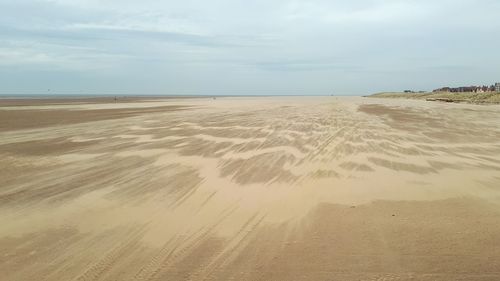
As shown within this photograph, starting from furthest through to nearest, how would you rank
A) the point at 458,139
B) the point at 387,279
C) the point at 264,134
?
the point at 264,134, the point at 458,139, the point at 387,279

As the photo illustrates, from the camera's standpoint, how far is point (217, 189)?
7266 mm

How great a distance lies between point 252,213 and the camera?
589 cm

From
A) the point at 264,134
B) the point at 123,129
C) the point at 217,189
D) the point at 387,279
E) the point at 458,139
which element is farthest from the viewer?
the point at 123,129

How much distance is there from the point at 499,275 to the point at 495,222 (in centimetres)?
175

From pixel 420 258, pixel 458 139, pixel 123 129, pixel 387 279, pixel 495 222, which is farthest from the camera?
pixel 123 129

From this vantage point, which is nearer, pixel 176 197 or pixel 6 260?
pixel 6 260

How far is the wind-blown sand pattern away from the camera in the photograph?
4.17m

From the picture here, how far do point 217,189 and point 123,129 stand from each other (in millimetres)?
11093

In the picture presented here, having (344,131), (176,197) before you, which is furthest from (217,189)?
(344,131)

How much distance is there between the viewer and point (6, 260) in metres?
4.34

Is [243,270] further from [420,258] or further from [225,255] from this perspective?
[420,258]

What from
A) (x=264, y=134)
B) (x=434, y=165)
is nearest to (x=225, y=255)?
(x=434, y=165)

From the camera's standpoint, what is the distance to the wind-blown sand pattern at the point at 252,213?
4.17 m

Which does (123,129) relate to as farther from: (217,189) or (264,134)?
(217,189)
